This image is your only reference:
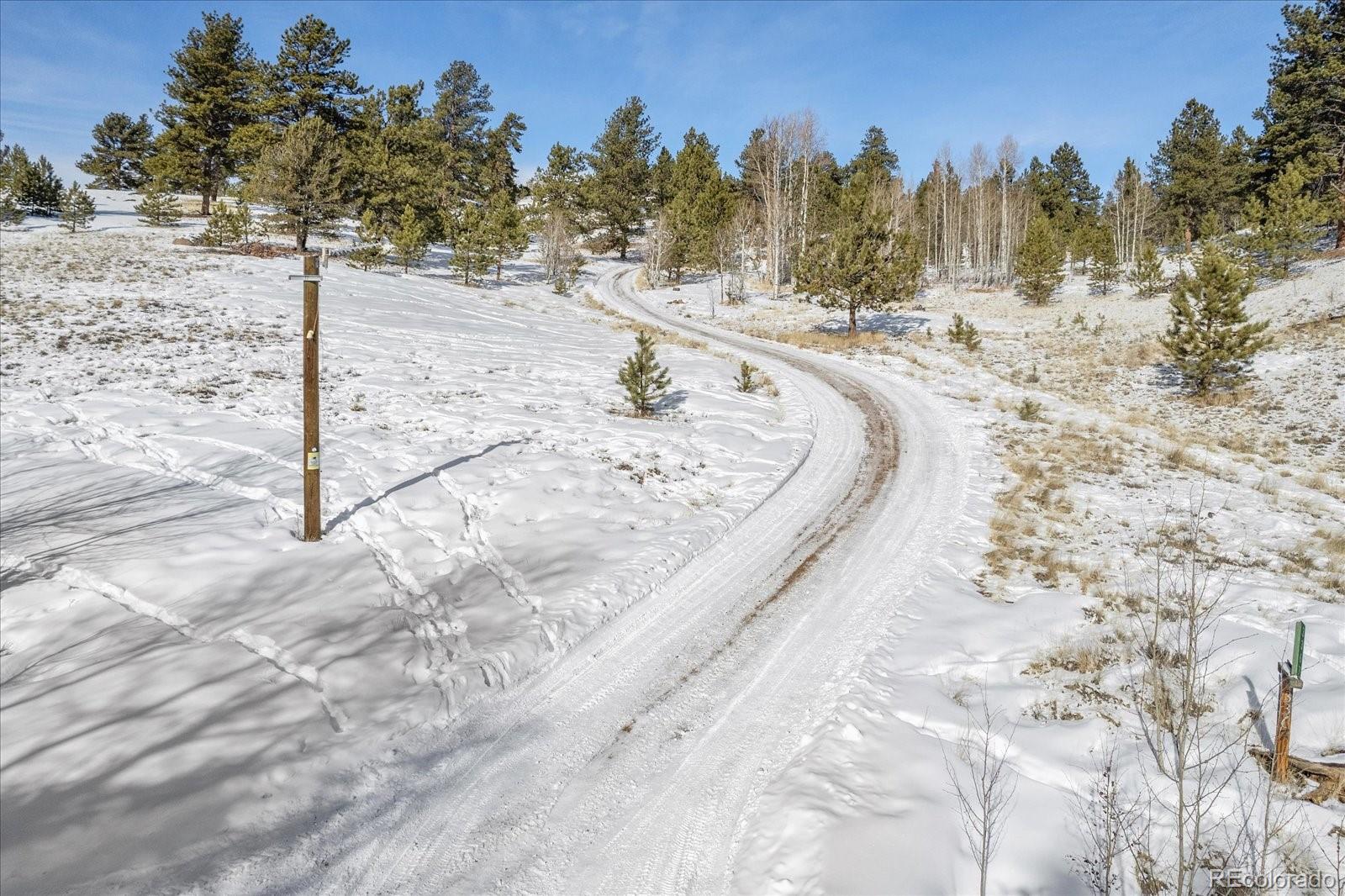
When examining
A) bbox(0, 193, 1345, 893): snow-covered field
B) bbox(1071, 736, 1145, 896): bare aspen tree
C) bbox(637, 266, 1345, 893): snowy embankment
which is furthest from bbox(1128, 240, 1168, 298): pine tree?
bbox(1071, 736, 1145, 896): bare aspen tree

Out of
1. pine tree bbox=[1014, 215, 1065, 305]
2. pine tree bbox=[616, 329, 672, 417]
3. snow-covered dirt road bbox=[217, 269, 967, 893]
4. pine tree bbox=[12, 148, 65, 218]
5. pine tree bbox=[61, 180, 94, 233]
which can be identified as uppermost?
pine tree bbox=[12, 148, 65, 218]

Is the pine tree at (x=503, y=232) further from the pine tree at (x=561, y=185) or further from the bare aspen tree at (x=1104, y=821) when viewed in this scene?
the bare aspen tree at (x=1104, y=821)

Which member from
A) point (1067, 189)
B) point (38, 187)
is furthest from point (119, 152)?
point (1067, 189)

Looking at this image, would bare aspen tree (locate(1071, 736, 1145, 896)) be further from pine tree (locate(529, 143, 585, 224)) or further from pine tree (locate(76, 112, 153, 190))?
pine tree (locate(76, 112, 153, 190))

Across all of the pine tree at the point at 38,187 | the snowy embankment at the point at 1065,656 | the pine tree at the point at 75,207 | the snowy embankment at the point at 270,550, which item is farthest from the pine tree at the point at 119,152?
the snowy embankment at the point at 1065,656

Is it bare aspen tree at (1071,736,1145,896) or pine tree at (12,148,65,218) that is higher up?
pine tree at (12,148,65,218)

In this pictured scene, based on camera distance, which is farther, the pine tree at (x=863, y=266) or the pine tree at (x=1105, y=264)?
the pine tree at (x=1105, y=264)

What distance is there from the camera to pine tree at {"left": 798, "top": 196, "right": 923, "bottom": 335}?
3009cm

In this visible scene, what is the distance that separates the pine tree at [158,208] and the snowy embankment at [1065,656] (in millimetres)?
52359

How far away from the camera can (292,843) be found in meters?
4.60

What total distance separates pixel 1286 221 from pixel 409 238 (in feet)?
159

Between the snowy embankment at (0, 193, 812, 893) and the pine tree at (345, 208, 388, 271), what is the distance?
1935 centimetres

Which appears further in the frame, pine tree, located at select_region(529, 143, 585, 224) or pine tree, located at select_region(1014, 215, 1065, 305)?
pine tree, located at select_region(529, 143, 585, 224)

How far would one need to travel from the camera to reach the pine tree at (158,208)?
134 feet
